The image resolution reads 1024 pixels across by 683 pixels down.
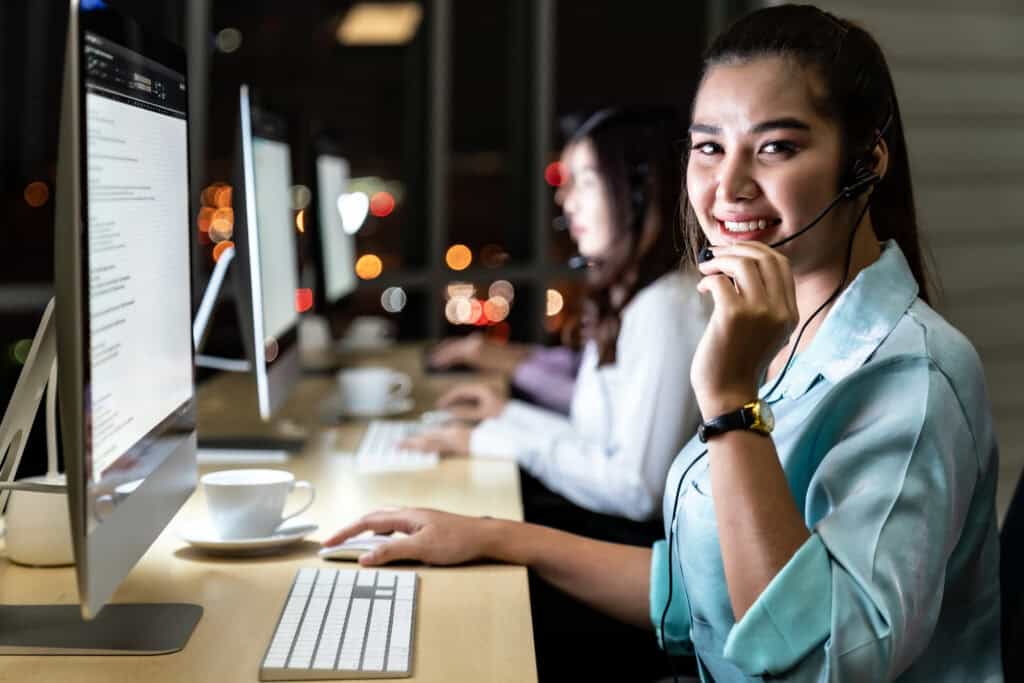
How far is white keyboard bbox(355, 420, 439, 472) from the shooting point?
2057 mm

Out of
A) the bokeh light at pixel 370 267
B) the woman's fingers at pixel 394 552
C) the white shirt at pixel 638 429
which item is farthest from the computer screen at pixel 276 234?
the bokeh light at pixel 370 267

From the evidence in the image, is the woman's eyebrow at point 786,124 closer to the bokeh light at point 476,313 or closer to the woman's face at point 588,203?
the woman's face at point 588,203

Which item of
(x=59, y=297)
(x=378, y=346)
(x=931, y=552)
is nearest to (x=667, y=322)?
(x=931, y=552)

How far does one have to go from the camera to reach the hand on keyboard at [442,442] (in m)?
2.16

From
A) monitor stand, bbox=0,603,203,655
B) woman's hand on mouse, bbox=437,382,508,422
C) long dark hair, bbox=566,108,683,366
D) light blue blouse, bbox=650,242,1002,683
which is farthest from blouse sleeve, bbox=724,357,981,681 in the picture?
woman's hand on mouse, bbox=437,382,508,422

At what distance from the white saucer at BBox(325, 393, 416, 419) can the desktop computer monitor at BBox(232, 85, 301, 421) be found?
20 centimetres

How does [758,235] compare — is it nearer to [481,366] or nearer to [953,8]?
[481,366]

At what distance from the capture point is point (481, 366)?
11.0 ft

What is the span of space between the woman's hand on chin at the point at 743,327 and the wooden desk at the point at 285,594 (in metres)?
0.31

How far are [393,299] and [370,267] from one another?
0.15 metres

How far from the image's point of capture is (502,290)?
4703 mm

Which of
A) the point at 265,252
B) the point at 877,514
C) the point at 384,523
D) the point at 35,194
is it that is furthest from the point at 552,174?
the point at 877,514

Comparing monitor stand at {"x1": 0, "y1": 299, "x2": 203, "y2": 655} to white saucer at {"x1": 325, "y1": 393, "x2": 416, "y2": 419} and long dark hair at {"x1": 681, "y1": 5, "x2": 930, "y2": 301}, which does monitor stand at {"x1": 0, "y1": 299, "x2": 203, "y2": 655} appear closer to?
long dark hair at {"x1": 681, "y1": 5, "x2": 930, "y2": 301}

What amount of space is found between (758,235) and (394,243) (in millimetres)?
3488
